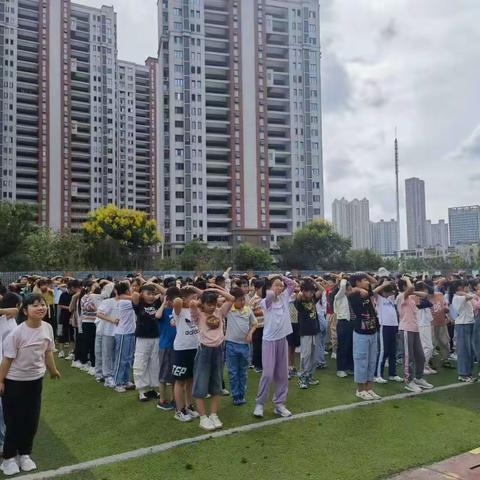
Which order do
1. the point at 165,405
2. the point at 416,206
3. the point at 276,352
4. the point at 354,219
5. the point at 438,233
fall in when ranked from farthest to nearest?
the point at 438,233 < the point at 354,219 < the point at 416,206 < the point at 165,405 < the point at 276,352

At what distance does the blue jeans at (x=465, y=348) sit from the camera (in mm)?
8672

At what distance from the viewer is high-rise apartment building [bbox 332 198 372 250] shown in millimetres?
131250

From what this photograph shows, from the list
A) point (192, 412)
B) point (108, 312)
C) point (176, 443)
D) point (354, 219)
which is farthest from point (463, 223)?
point (176, 443)

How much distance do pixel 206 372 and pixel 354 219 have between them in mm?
131226

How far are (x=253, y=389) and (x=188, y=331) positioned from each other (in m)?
2.20

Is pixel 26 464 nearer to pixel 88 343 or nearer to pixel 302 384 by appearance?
pixel 302 384

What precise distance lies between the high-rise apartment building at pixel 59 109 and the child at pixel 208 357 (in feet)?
242

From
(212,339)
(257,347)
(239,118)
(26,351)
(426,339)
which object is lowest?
(257,347)

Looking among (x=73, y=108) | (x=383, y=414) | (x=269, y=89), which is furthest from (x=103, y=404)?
(x=73, y=108)

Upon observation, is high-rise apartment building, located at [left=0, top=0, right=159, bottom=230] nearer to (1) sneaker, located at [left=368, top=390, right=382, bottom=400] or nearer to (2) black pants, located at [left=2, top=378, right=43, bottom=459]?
(1) sneaker, located at [left=368, top=390, right=382, bottom=400]

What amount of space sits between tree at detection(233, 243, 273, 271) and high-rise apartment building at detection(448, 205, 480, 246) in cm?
8974

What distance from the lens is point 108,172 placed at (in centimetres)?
8750

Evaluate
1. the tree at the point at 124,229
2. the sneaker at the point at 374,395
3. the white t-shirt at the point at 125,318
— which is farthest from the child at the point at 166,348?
the tree at the point at 124,229

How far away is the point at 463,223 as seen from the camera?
Result: 139 meters
